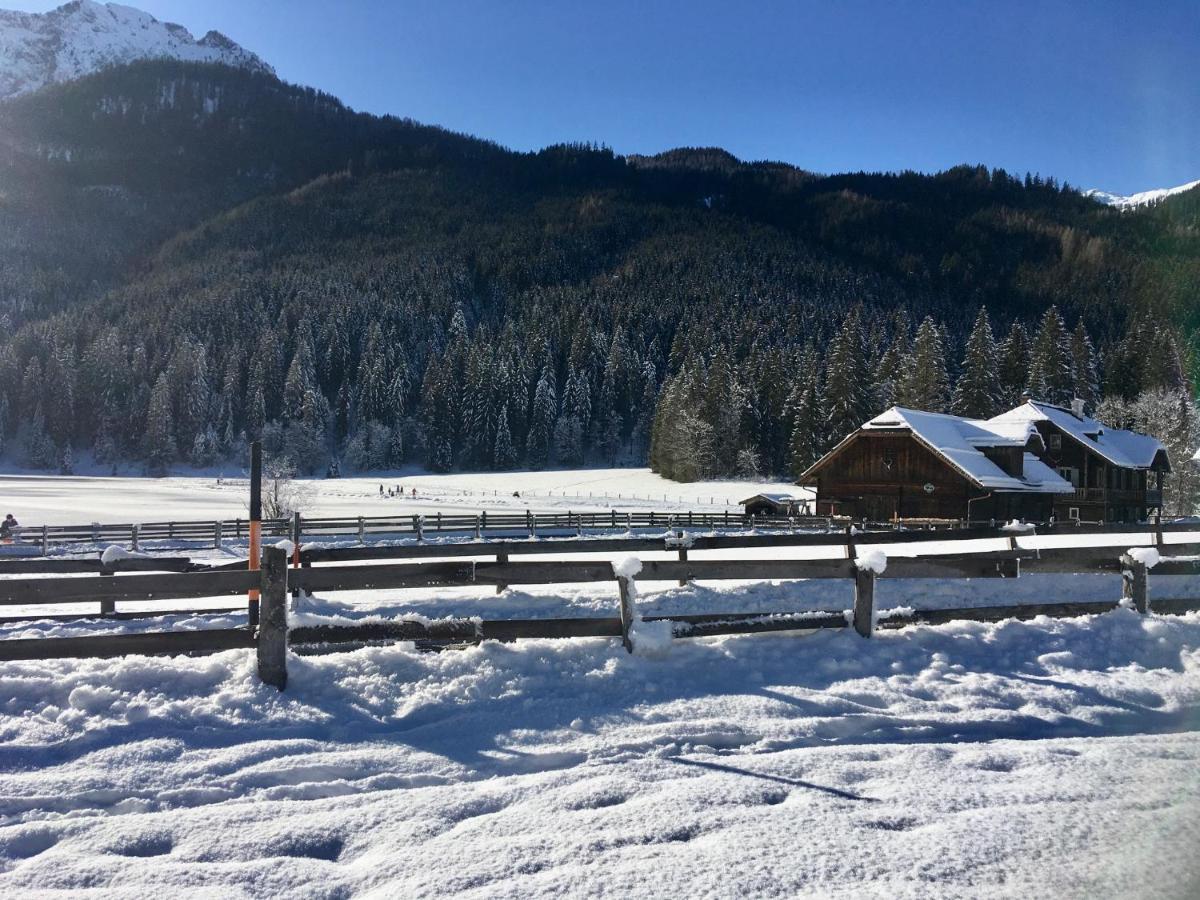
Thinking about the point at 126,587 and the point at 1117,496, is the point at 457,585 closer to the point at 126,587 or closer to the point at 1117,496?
the point at 126,587

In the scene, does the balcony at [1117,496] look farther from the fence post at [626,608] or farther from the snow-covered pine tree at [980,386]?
the fence post at [626,608]

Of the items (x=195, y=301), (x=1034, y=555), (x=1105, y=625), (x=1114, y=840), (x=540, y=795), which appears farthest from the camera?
(x=195, y=301)

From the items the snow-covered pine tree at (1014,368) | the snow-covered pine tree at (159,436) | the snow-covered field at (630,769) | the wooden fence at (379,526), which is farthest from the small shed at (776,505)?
the snow-covered pine tree at (159,436)

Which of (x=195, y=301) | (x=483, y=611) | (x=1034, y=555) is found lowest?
(x=483, y=611)

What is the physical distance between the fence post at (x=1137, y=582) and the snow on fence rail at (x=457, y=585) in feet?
0.04

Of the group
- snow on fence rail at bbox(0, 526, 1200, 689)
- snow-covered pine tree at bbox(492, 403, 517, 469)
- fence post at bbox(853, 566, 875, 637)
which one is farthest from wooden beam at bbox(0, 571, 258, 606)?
snow-covered pine tree at bbox(492, 403, 517, 469)

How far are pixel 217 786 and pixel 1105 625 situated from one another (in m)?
9.30

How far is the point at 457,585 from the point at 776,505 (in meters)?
42.7

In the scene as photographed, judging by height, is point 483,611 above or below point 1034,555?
below

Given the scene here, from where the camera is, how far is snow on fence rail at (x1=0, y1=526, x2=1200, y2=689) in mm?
6910

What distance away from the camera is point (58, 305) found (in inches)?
7328

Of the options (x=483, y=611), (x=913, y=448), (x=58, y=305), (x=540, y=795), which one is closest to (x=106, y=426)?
(x=58, y=305)

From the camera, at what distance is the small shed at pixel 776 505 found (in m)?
48.0

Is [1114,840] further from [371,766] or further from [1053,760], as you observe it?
[371,766]
